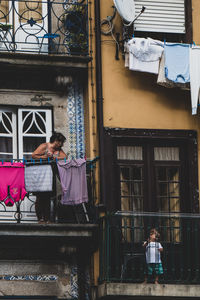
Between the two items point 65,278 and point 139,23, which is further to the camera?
point 139,23

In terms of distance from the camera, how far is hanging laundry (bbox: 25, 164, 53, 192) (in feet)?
78.5

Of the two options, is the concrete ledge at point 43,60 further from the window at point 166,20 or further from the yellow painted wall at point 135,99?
the window at point 166,20

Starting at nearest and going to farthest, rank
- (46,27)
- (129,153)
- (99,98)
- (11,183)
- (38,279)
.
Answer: (11,183), (38,279), (99,98), (129,153), (46,27)

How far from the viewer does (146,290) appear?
23.5 meters

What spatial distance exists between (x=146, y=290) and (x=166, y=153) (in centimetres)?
324

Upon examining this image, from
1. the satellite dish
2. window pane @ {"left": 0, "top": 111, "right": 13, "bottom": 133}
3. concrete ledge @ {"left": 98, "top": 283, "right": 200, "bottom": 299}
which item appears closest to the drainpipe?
the satellite dish

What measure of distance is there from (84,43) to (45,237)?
13.3ft

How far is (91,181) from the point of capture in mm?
24688

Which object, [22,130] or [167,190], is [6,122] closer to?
[22,130]

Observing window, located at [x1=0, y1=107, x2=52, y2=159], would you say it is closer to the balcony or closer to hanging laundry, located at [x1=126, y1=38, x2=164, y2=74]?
hanging laundry, located at [x1=126, y1=38, x2=164, y2=74]

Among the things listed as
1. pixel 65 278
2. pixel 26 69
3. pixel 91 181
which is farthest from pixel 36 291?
pixel 26 69

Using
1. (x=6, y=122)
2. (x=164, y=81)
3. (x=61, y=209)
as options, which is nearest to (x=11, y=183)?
(x=61, y=209)

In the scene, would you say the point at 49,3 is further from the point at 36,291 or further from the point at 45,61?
the point at 36,291

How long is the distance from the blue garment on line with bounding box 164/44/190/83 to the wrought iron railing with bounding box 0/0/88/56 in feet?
5.39
